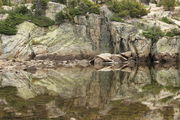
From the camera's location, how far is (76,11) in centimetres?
5062

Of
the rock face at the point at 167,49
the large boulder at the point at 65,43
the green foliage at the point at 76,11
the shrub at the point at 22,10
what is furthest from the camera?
the shrub at the point at 22,10

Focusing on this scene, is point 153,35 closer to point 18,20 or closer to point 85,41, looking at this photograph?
point 85,41

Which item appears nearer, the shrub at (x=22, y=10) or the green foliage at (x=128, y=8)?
the shrub at (x=22, y=10)

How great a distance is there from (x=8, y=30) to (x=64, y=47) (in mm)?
9352

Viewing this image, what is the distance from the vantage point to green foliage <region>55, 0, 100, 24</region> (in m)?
49.9

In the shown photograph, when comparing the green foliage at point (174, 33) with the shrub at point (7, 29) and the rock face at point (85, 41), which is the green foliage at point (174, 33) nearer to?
the rock face at point (85, 41)

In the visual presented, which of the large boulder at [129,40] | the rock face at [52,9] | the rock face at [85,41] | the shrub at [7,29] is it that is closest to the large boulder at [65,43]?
the rock face at [85,41]

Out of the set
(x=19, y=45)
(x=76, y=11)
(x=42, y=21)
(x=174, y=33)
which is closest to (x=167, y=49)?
(x=174, y=33)

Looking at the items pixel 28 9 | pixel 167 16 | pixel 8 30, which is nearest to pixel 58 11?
pixel 28 9

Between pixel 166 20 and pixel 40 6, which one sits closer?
pixel 40 6

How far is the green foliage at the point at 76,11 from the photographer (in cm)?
4990

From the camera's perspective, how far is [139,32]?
4909cm

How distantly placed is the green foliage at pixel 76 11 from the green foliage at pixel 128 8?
4.33 m

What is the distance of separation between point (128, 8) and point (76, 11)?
10234mm
